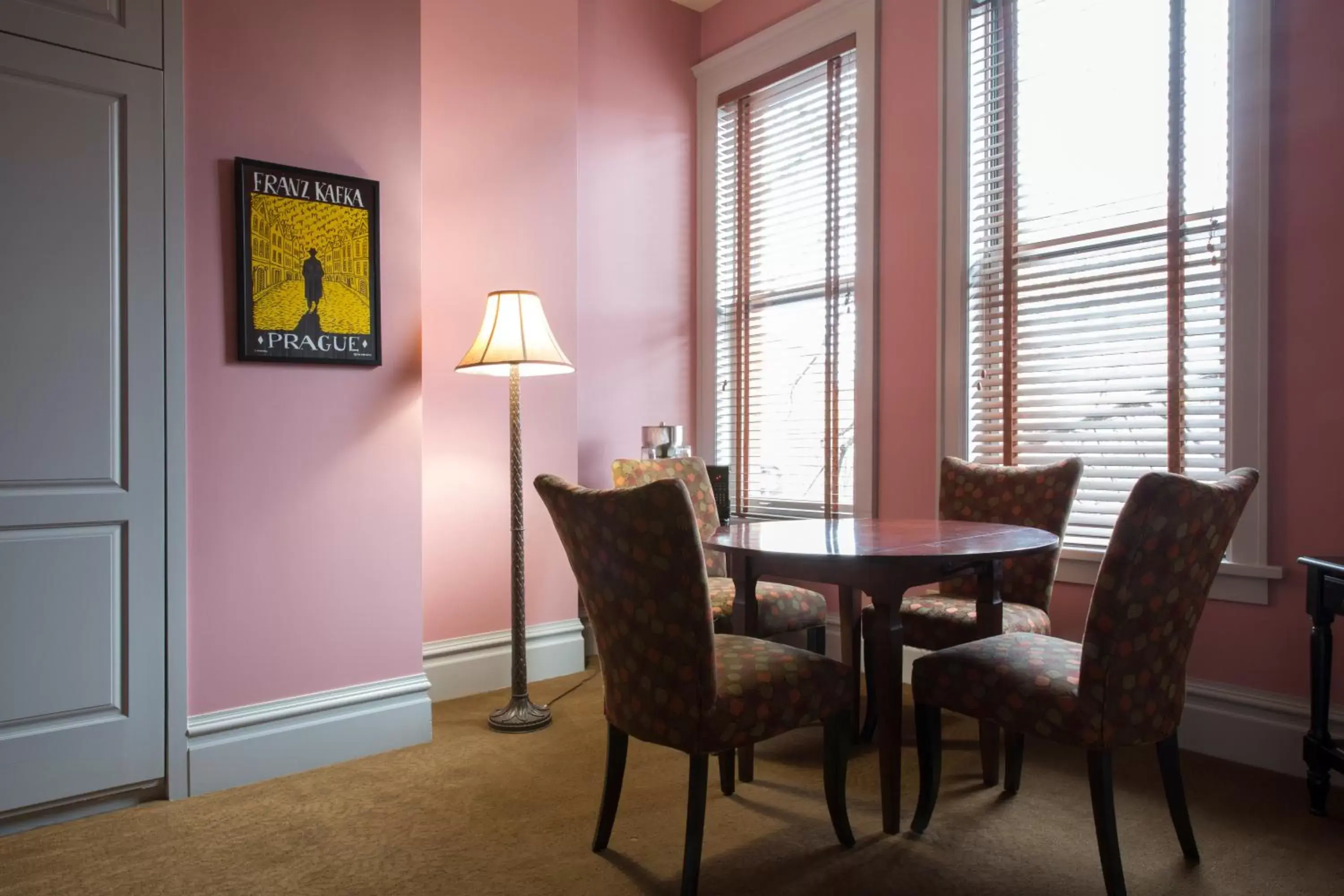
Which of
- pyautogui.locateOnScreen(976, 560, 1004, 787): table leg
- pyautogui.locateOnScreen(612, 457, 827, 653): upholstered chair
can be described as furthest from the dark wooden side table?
pyautogui.locateOnScreen(612, 457, 827, 653): upholstered chair

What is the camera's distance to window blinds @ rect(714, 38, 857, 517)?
151 inches

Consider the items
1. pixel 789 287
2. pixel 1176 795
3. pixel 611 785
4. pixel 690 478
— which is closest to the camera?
pixel 1176 795

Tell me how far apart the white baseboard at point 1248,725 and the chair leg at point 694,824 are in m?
0.86

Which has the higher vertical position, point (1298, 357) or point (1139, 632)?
point (1298, 357)

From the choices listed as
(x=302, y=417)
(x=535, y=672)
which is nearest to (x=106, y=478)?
(x=302, y=417)

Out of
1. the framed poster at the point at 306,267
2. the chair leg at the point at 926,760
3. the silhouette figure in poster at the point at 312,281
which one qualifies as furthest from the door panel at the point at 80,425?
the chair leg at the point at 926,760

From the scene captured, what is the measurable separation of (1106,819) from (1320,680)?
923 millimetres

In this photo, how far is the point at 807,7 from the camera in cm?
392

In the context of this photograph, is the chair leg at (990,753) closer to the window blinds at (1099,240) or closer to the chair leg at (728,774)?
the chair leg at (728,774)

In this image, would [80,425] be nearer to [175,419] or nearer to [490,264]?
[175,419]

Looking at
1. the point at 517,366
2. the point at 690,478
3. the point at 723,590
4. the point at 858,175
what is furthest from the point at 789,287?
the point at 723,590

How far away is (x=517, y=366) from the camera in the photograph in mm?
3096

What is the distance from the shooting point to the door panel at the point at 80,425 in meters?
2.25

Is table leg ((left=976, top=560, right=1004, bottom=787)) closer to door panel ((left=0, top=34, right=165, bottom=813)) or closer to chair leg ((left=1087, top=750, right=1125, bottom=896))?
chair leg ((left=1087, top=750, right=1125, bottom=896))
